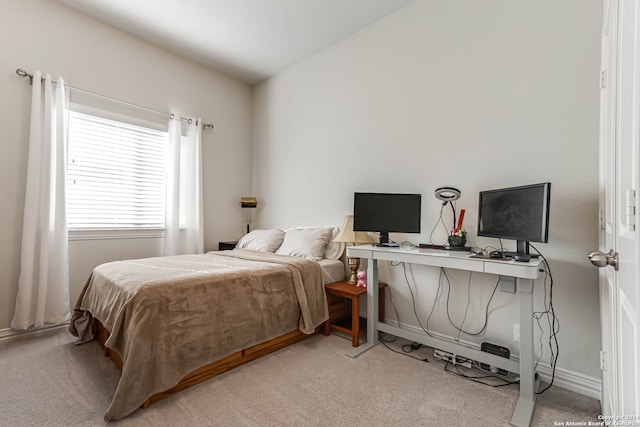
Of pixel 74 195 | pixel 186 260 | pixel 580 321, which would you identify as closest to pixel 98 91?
pixel 74 195

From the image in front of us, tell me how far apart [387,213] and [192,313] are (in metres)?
1.73

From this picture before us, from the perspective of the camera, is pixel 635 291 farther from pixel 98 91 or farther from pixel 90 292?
pixel 98 91

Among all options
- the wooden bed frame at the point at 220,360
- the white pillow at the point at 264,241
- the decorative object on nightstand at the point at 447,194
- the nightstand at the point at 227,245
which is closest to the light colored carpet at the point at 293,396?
the wooden bed frame at the point at 220,360

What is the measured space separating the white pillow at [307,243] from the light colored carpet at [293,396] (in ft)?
3.30

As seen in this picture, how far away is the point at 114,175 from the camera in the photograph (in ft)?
10.9

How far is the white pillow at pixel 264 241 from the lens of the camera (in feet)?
11.2

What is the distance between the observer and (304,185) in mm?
3779

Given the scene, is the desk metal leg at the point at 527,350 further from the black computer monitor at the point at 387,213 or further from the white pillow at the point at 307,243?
the white pillow at the point at 307,243

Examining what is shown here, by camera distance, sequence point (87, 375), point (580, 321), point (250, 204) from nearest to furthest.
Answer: point (580, 321)
point (87, 375)
point (250, 204)

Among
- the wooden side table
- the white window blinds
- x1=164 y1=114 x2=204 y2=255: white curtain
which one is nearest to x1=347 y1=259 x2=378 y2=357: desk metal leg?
the wooden side table

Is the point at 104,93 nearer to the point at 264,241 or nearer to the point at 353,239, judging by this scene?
the point at 264,241

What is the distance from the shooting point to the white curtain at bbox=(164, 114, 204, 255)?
142 inches

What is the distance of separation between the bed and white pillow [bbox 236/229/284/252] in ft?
1.38

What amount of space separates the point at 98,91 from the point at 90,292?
211cm
